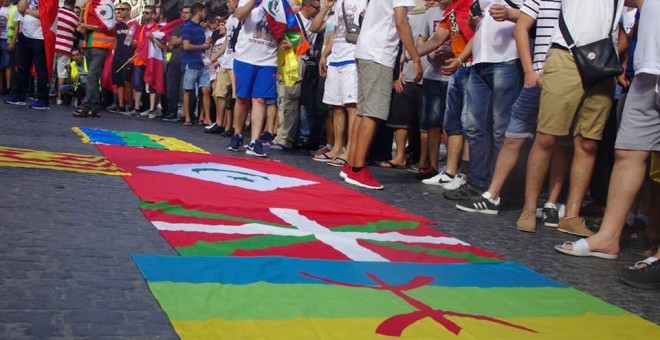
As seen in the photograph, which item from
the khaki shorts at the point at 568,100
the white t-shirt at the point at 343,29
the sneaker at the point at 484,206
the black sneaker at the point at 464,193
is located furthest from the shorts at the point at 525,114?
the white t-shirt at the point at 343,29

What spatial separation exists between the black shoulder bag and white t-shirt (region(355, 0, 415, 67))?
2283 millimetres

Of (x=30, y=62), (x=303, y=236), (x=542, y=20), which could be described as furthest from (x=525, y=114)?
(x=30, y=62)

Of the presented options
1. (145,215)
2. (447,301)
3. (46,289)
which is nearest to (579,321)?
(447,301)

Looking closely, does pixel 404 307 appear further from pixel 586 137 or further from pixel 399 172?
pixel 399 172

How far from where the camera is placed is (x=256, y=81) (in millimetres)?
8812

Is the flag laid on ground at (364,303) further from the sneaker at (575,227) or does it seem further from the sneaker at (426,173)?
the sneaker at (426,173)

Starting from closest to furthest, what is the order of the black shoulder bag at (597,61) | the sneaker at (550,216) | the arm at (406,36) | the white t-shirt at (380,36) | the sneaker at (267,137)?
the black shoulder bag at (597,61), the sneaker at (550,216), the arm at (406,36), the white t-shirt at (380,36), the sneaker at (267,137)

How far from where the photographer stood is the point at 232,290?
2.99 metres

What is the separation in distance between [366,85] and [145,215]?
302 centimetres

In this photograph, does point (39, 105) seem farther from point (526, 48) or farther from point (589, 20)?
point (589, 20)

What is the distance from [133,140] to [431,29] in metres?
3.58

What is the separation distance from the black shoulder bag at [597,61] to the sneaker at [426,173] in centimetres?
327

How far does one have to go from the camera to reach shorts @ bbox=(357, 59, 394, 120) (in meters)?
6.78

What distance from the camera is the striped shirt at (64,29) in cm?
1290
